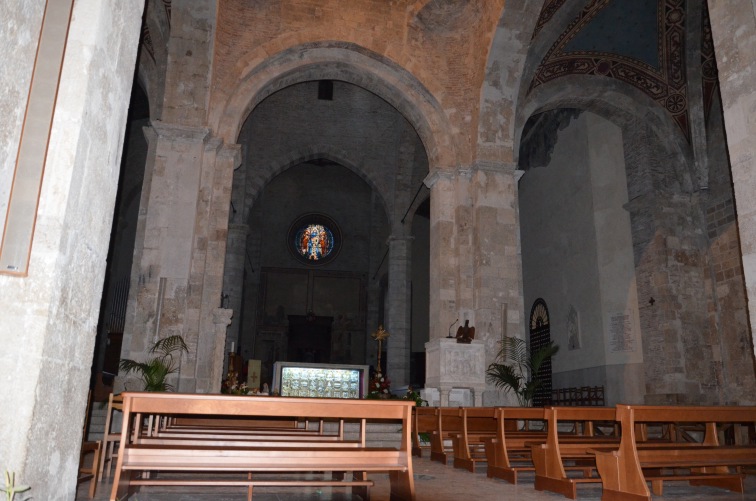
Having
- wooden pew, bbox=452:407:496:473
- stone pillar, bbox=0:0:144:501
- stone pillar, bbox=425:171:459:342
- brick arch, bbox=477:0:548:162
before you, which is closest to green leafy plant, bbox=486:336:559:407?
stone pillar, bbox=425:171:459:342

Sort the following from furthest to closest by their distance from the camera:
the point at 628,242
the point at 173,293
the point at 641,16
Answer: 1. the point at 628,242
2. the point at 641,16
3. the point at 173,293

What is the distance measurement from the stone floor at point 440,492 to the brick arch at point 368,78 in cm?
805

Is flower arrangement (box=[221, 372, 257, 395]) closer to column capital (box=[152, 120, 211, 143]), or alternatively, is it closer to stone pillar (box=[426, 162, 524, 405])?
stone pillar (box=[426, 162, 524, 405])

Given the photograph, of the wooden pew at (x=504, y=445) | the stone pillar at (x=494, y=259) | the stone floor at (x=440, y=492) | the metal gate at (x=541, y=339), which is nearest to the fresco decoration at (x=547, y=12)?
the stone pillar at (x=494, y=259)

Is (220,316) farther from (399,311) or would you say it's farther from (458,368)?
(399,311)

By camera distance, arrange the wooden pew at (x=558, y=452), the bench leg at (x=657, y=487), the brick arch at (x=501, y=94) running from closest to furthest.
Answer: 1. the wooden pew at (x=558, y=452)
2. the bench leg at (x=657, y=487)
3. the brick arch at (x=501, y=94)

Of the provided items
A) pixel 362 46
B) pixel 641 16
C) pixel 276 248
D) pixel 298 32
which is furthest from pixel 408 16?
pixel 276 248

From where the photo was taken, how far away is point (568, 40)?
39.0 ft

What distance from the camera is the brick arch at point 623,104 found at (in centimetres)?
1234

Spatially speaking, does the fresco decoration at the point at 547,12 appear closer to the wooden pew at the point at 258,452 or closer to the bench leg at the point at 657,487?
the bench leg at the point at 657,487

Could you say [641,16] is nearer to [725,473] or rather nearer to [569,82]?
[569,82]

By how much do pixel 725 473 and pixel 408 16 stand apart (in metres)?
10.3

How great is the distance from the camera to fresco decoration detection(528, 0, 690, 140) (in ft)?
37.9

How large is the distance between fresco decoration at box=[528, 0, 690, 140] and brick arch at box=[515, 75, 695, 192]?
14 cm
